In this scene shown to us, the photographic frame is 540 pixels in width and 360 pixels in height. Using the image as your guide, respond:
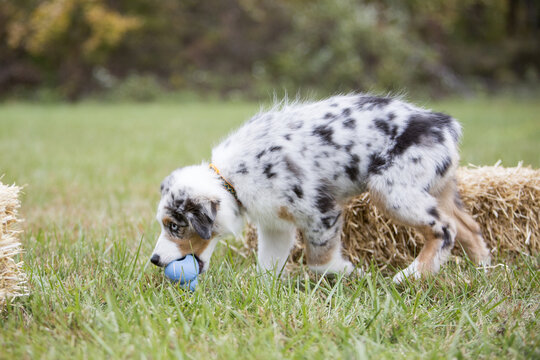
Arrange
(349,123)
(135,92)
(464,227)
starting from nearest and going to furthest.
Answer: (349,123) < (464,227) < (135,92)

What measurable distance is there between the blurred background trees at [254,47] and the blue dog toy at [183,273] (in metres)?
15.6

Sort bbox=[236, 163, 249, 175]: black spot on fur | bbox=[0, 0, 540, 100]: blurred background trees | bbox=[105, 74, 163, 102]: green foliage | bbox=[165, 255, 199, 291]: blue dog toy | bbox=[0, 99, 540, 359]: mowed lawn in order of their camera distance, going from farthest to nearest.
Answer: bbox=[105, 74, 163, 102]: green foliage, bbox=[0, 0, 540, 100]: blurred background trees, bbox=[236, 163, 249, 175]: black spot on fur, bbox=[165, 255, 199, 291]: blue dog toy, bbox=[0, 99, 540, 359]: mowed lawn

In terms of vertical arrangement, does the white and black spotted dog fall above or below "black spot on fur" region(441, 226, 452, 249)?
above

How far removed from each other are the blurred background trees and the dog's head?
50.3 ft

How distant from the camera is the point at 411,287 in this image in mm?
2740

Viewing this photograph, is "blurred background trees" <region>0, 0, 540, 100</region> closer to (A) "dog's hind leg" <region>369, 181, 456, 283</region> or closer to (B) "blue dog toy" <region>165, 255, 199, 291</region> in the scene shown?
(A) "dog's hind leg" <region>369, 181, 456, 283</region>

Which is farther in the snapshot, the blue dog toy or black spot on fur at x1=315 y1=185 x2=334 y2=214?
black spot on fur at x1=315 y1=185 x2=334 y2=214

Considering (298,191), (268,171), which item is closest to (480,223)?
(298,191)

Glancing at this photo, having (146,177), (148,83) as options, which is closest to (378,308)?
(146,177)

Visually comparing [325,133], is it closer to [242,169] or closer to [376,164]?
[376,164]

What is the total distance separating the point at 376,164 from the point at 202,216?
114 centimetres

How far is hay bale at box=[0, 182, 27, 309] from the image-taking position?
239 cm

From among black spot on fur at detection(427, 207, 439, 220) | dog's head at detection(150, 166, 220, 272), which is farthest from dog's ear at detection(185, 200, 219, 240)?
black spot on fur at detection(427, 207, 439, 220)

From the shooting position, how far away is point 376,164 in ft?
10.1
